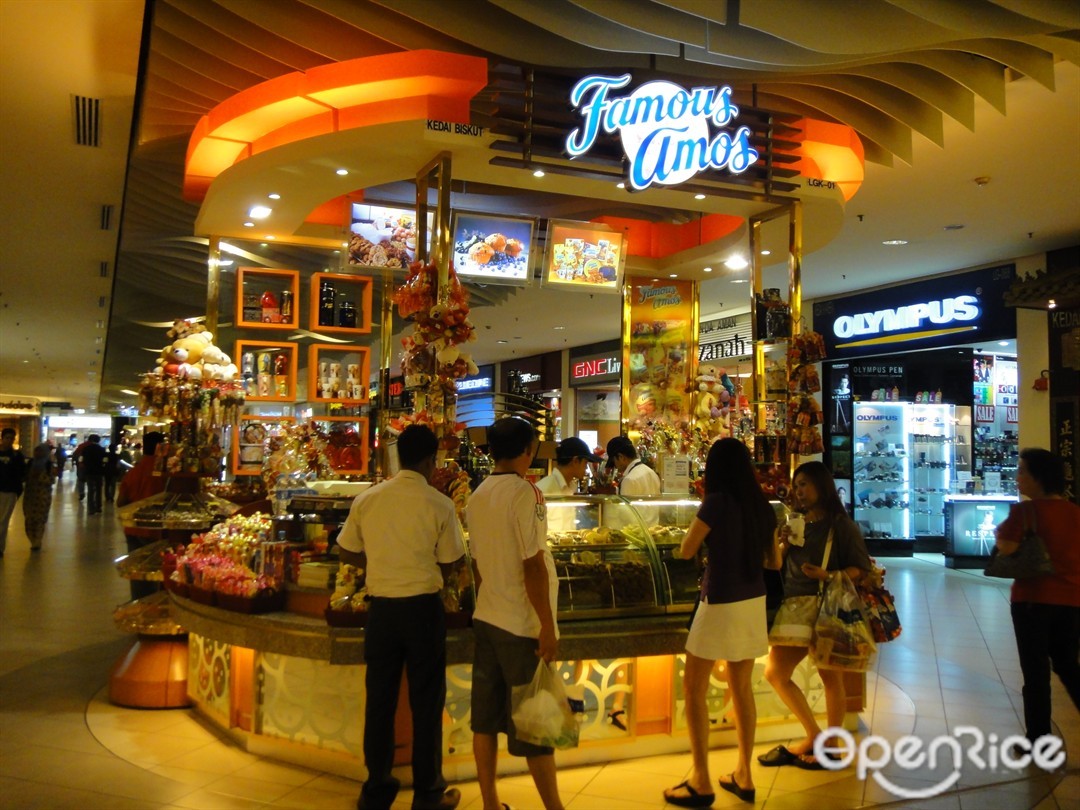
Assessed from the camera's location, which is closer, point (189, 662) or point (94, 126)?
point (189, 662)

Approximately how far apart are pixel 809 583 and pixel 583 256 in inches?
149

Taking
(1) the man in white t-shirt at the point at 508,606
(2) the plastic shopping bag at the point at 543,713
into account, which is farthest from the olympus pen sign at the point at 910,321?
(2) the plastic shopping bag at the point at 543,713

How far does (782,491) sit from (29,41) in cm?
565

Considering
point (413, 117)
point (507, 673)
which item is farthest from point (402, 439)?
point (413, 117)

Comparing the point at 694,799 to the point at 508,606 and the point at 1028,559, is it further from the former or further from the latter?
the point at 1028,559

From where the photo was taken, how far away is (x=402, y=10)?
472cm

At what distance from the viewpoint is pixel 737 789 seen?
13.2 feet

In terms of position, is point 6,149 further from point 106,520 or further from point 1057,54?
point 106,520

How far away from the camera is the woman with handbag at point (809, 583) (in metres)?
4.38

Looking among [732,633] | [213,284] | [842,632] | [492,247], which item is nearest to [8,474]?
[213,284]

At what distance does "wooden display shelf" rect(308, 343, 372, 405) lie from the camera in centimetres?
789

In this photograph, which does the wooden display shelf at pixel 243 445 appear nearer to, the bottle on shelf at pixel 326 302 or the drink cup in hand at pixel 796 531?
the bottle on shelf at pixel 326 302

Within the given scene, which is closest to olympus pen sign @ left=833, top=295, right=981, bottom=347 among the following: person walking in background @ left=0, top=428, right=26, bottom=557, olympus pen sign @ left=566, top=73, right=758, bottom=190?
olympus pen sign @ left=566, top=73, right=758, bottom=190

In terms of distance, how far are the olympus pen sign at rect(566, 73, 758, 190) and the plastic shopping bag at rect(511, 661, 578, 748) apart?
3170mm
